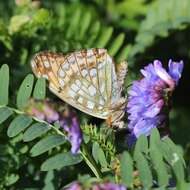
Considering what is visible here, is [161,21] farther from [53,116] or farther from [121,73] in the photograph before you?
[53,116]

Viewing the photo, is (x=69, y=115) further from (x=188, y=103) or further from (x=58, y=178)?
(x=188, y=103)

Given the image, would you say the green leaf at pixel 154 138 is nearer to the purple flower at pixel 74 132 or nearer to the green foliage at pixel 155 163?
the green foliage at pixel 155 163

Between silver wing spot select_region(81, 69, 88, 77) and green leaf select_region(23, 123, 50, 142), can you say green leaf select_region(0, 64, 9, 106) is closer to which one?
green leaf select_region(23, 123, 50, 142)

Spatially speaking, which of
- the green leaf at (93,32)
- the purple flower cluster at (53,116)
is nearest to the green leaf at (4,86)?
the purple flower cluster at (53,116)

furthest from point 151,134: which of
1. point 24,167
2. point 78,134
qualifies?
point 24,167

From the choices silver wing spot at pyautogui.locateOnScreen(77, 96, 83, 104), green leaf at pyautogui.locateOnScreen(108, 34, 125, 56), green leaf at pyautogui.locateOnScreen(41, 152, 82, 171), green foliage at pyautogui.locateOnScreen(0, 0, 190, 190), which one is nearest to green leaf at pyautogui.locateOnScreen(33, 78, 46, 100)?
green foliage at pyautogui.locateOnScreen(0, 0, 190, 190)
